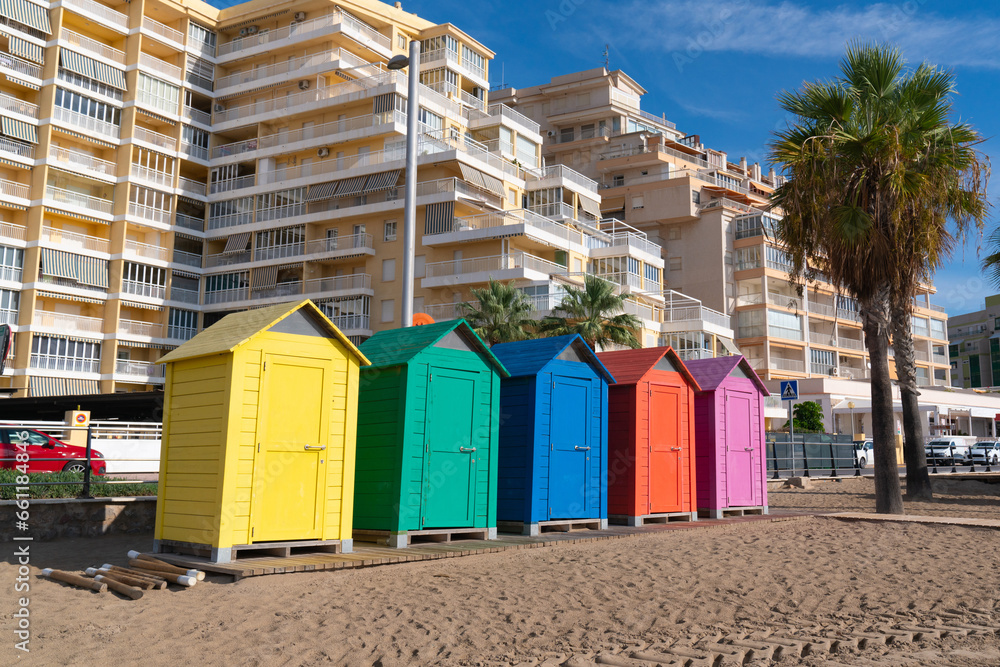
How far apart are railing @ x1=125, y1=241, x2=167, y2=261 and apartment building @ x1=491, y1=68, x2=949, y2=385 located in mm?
33428

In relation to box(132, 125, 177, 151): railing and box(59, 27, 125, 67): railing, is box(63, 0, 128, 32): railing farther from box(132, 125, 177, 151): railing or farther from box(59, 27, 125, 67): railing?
box(132, 125, 177, 151): railing

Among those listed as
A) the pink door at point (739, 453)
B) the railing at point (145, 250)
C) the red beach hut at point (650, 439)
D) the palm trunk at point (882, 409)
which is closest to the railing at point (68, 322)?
the railing at point (145, 250)

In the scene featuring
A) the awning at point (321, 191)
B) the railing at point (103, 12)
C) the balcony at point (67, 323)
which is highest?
the railing at point (103, 12)

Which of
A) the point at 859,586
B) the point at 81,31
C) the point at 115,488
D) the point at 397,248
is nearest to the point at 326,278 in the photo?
the point at 397,248

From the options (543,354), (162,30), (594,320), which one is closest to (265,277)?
(162,30)

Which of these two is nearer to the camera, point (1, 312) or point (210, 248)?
point (1, 312)

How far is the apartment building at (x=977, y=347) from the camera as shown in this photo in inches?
4668

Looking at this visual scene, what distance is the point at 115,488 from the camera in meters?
14.5

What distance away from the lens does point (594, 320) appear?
36781 mm

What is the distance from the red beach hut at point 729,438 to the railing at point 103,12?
160 ft

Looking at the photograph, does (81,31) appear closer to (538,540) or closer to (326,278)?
(326,278)

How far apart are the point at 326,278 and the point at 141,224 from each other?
484 inches

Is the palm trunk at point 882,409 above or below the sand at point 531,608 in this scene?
above

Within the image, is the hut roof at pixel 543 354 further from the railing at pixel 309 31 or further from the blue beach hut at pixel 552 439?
the railing at pixel 309 31
